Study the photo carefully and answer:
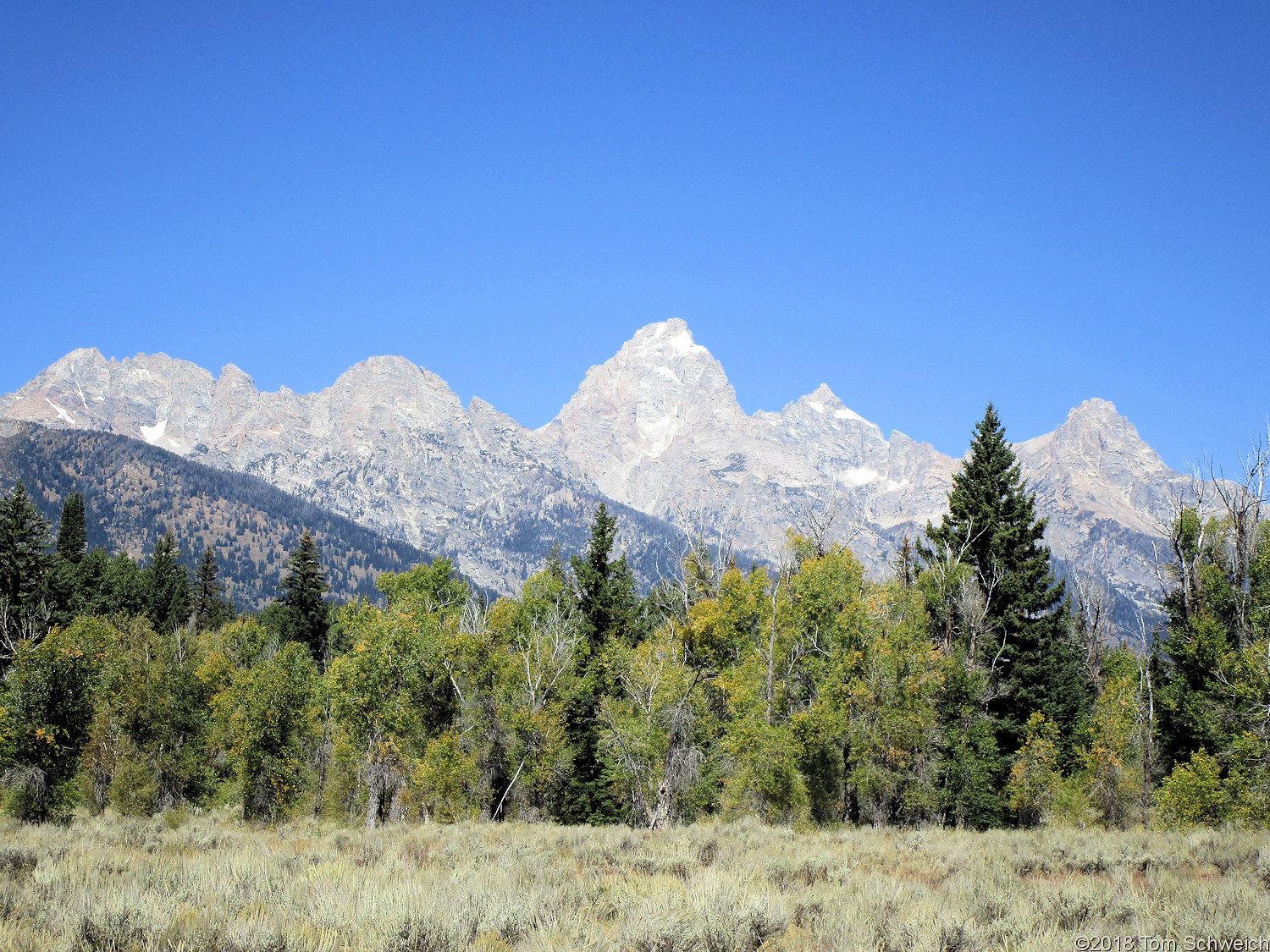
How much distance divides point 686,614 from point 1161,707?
21.4 m

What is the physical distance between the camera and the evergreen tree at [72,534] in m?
69.1

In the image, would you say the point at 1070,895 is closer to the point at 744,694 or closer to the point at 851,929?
the point at 851,929

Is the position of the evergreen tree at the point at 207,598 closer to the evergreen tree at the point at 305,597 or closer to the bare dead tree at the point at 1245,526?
the evergreen tree at the point at 305,597

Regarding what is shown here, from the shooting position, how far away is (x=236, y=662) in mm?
51125

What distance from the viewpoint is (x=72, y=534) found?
72125 millimetres

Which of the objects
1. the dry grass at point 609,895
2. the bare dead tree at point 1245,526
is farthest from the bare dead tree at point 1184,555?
the dry grass at point 609,895

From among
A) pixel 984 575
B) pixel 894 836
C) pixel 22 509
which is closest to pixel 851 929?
pixel 894 836

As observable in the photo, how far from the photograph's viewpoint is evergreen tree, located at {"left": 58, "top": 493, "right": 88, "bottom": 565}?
6912cm

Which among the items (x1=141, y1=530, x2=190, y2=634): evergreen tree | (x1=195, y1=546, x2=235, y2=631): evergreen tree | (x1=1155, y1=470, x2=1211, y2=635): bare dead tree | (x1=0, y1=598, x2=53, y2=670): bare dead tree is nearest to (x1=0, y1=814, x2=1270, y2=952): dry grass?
(x1=1155, y1=470, x2=1211, y2=635): bare dead tree

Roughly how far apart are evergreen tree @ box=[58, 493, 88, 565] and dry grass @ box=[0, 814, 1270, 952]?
64.8 metres

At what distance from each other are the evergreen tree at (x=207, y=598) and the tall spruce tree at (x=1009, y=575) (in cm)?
6760

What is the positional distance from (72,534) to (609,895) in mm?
81147

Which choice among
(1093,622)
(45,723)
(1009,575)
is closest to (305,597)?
(45,723)

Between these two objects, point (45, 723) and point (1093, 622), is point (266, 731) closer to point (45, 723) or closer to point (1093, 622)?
point (45, 723)
